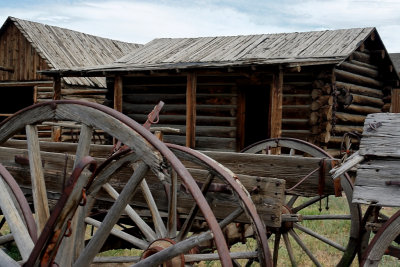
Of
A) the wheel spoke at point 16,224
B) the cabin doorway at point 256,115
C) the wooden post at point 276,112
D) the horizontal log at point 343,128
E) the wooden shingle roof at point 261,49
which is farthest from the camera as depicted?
the cabin doorway at point 256,115

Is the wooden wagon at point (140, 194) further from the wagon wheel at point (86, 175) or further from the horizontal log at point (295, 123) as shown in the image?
the horizontal log at point (295, 123)

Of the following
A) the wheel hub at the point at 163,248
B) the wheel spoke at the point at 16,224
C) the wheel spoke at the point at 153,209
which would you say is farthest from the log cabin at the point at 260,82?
the wheel spoke at the point at 16,224

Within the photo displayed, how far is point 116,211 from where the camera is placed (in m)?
2.28

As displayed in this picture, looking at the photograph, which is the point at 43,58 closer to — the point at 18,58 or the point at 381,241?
the point at 18,58

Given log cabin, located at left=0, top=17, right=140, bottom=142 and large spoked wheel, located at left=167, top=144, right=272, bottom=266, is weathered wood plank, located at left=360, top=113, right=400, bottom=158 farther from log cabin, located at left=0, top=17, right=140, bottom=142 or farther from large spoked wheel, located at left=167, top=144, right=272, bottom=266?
log cabin, located at left=0, top=17, right=140, bottom=142

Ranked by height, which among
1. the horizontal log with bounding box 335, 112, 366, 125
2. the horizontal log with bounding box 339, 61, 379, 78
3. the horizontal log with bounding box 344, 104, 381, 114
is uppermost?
the horizontal log with bounding box 339, 61, 379, 78

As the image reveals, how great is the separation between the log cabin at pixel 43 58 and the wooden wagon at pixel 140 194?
536 inches

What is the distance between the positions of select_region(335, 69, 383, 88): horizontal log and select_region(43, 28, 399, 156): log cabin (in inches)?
1.1

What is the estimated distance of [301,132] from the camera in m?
11.6

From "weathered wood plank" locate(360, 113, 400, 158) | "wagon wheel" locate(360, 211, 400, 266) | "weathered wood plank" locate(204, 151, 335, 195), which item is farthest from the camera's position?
"weathered wood plank" locate(204, 151, 335, 195)

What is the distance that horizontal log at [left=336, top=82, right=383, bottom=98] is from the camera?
39.4ft

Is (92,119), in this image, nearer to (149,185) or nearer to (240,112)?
(149,185)

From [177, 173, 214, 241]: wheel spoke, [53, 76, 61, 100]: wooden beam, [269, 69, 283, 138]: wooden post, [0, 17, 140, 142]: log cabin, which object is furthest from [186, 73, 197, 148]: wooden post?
[177, 173, 214, 241]: wheel spoke

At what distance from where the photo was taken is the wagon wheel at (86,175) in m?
2.07
